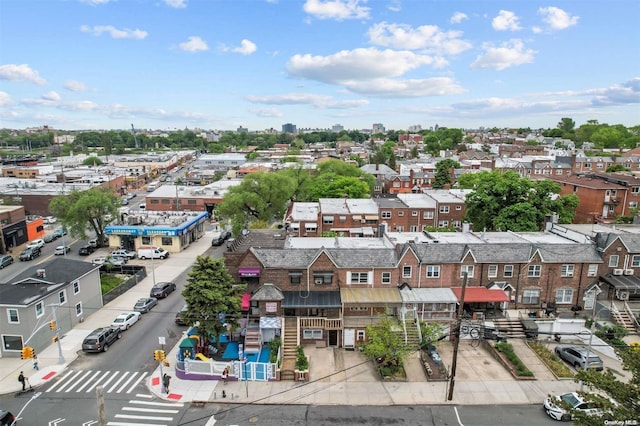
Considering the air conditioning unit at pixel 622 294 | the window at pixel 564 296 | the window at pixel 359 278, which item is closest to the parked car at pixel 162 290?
the window at pixel 359 278

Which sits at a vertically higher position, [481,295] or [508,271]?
[508,271]

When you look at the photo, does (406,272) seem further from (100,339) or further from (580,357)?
(100,339)

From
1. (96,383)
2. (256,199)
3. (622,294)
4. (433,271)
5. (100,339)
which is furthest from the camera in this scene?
(256,199)

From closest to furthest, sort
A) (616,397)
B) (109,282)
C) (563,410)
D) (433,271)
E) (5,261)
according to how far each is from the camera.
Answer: (616,397) → (563,410) → (433,271) → (109,282) → (5,261)

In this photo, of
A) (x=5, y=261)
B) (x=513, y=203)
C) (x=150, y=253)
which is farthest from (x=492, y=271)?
(x=5, y=261)

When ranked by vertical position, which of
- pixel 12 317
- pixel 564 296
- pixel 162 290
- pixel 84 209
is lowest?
pixel 162 290

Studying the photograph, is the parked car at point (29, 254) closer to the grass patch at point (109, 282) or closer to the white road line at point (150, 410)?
the grass patch at point (109, 282)
